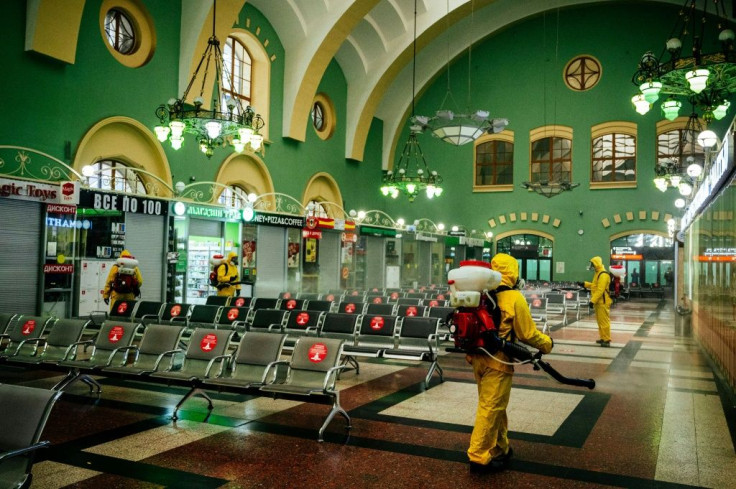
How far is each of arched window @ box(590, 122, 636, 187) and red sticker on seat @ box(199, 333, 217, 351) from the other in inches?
1060

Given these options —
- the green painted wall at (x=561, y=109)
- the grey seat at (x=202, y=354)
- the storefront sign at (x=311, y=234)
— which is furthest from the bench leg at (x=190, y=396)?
the green painted wall at (x=561, y=109)

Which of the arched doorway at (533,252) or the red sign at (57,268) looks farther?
the arched doorway at (533,252)

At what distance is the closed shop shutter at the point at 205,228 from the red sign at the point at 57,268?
131 inches

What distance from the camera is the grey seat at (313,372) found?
19.7 ft

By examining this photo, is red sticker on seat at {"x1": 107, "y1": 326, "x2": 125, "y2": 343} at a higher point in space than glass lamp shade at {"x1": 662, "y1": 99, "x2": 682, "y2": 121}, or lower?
lower

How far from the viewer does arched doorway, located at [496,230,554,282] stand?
103 ft

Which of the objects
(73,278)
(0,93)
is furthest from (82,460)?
(0,93)

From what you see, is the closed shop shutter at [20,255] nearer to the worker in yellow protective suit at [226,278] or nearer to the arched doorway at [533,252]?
the worker in yellow protective suit at [226,278]

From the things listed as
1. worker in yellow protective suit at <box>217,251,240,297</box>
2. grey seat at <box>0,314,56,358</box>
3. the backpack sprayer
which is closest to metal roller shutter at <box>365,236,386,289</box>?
worker in yellow protective suit at <box>217,251,240,297</box>

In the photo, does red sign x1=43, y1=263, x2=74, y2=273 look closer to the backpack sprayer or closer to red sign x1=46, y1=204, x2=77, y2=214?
red sign x1=46, y1=204, x2=77, y2=214

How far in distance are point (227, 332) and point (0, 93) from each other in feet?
33.4

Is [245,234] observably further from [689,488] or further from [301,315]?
[689,488]

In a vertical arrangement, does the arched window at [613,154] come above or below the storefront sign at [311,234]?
above

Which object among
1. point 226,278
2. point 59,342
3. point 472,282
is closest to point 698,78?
point 472,282
